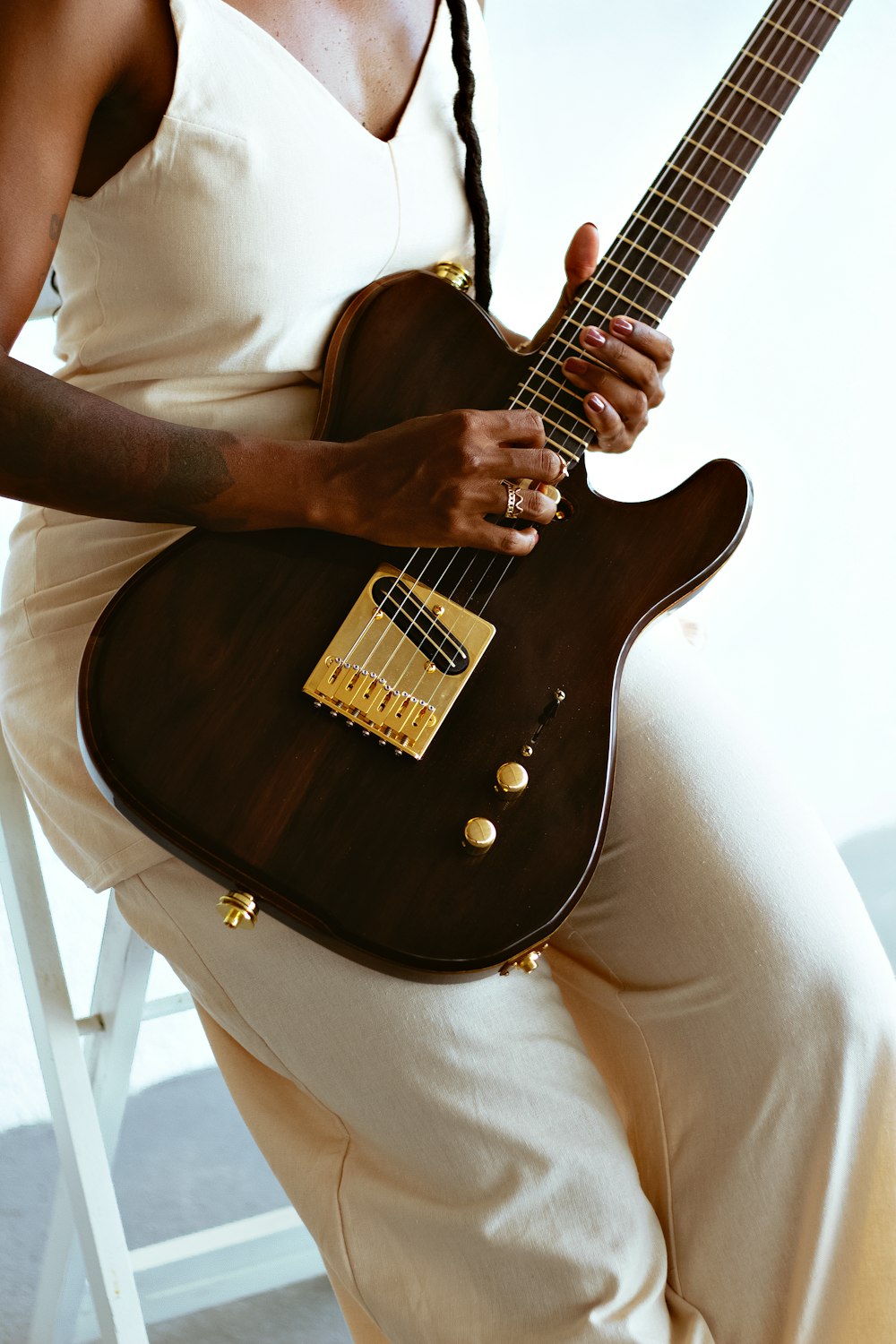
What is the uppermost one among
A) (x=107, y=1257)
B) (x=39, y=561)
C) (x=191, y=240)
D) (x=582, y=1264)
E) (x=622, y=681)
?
(x=191, y=240)

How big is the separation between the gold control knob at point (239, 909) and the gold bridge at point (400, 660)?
0.12 metres

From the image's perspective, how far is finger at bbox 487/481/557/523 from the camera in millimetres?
737

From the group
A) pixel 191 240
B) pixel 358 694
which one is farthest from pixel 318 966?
pixel 191 240

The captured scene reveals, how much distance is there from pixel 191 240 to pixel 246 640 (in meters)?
0.25

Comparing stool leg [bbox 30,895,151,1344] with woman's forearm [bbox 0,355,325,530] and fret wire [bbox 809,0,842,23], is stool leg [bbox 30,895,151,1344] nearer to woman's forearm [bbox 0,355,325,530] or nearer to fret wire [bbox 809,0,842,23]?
woman's forearm [bbox 0,355,325,530]

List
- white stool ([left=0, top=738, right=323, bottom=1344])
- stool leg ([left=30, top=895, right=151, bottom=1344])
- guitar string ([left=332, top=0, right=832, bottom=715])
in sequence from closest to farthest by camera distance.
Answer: guitar string ([left=332, top=0, right=832, bottom=715])
white stool ([left=0, top=738, right=323, bottom=1344])
stool leg ([left=30, top=895, right=151, bottom=1344])

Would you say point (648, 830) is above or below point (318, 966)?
above

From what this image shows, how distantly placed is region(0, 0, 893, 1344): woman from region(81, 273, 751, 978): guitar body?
0.14 feet

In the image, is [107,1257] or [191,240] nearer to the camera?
[191,240]

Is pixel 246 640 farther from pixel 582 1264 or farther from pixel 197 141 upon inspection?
pixel 582 1264

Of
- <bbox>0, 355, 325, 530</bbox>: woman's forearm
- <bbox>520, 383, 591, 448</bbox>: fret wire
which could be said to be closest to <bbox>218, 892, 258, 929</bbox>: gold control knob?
<bbox>0, 355, 325, 530</bbox>: woman's forearm

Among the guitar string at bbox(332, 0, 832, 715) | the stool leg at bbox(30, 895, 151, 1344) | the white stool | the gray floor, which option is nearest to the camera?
the guitar string at bbox(332, 0, 832, 715)

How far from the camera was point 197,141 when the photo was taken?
0.71 meters

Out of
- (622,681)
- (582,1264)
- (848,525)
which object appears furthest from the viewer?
(848,525)
